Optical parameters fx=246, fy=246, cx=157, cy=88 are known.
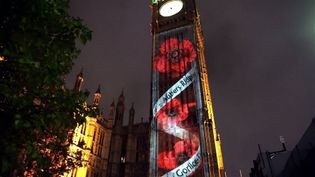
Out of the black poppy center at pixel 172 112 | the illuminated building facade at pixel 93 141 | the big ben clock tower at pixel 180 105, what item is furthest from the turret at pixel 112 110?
the black poppy center at pixel 172 112

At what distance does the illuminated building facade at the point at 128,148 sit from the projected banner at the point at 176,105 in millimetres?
8292

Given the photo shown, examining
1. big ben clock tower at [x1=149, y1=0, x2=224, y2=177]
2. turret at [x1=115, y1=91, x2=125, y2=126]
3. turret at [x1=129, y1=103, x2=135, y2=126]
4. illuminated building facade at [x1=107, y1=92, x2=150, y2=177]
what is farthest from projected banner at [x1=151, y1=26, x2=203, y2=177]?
turret at [x1=115, y1=91, x2=125, y2=126]

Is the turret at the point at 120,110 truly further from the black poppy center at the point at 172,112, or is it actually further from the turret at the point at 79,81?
the black poppy center at the point at 172,112

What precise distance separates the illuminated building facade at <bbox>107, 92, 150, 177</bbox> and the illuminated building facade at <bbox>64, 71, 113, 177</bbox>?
3.86ft

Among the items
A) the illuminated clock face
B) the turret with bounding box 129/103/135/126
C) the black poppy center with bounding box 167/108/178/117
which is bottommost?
the black poppy center with bounding box 167/108/178/117

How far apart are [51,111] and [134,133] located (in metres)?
39.9

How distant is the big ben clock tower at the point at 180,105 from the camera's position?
33.5 metres

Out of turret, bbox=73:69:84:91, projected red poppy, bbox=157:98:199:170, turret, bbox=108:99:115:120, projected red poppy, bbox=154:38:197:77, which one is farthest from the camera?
turret, bbox=108:99:115:120

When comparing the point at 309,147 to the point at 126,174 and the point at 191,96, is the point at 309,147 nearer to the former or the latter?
the point at 191,96

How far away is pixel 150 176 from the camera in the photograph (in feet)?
112

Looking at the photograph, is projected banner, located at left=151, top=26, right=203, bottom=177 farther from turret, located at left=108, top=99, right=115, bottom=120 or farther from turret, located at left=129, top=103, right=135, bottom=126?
turret, located at left=108, top=99, right=115, bottom=120

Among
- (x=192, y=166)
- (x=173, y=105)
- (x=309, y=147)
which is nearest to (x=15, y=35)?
(x=309, y=147)

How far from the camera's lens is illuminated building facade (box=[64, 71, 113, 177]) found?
39281 millimetres

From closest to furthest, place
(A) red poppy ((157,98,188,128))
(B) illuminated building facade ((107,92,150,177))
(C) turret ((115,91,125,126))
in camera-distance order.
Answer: (A) red poppy ((157,98,188,128)) → (B) illuminated building facade ((107,92,150,177)) → (C) turret ((115,91,125,126))
